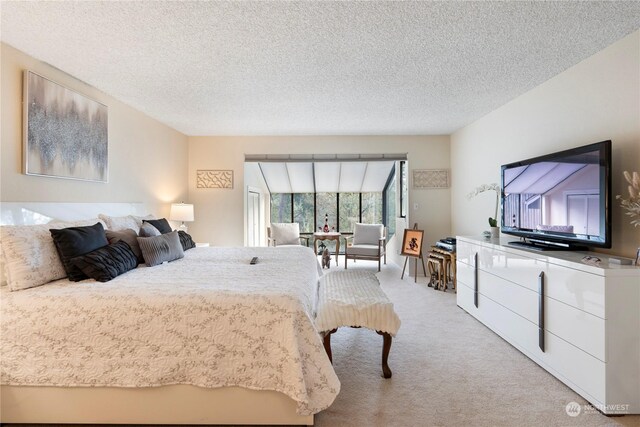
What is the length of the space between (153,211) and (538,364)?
14.9 feet

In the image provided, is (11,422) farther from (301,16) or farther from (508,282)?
(508,282)

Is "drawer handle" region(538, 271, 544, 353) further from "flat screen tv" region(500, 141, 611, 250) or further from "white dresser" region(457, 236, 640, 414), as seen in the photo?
"flat screen tv" region(500, 141, 611, 250)

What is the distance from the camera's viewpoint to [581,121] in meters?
2.74

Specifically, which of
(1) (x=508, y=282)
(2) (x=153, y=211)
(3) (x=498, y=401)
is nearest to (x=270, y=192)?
(2) (x=153, y=211)

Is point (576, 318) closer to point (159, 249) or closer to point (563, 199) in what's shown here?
point (563, 199)

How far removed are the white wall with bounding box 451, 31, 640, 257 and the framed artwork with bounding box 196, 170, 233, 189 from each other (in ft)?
12.7

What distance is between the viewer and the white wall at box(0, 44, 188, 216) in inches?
98.6

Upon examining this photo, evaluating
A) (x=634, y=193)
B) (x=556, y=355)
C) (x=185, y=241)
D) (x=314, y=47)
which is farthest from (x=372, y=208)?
(x=634, y=193)

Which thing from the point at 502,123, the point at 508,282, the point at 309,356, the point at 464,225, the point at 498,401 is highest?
the point at 502,123

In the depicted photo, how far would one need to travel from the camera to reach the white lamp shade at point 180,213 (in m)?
4.71

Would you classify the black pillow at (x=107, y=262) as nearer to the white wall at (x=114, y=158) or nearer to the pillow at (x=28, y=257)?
the pillow at (x=28, y=257)

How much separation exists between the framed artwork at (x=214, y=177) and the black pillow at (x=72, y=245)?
Result: 3320 mm

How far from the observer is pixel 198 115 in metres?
4.36

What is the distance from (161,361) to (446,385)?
178 cm
